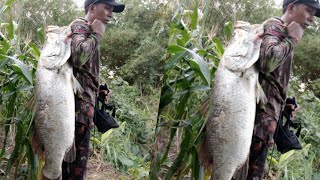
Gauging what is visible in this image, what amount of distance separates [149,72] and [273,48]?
1.93ft

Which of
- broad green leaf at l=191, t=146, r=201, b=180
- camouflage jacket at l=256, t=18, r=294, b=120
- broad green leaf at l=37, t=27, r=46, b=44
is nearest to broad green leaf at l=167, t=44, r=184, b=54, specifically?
camouflage jacket at l=256, t=18, r=294, b=120

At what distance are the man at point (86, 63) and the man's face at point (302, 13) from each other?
2.62 feet

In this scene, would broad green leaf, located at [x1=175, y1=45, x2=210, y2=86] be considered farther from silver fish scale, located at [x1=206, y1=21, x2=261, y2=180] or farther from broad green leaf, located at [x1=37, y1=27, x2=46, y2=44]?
broad green leaf, located at [x1=37, y1=27, x2=46, y2=44]

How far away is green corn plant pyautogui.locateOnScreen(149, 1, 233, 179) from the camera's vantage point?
1824mm

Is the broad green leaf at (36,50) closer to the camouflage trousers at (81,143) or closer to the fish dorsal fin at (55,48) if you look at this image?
the fish dorsal fin at (55,48)

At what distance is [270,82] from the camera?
1.87 meters

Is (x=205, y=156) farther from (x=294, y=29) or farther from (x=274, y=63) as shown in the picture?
(x=294, y=29)

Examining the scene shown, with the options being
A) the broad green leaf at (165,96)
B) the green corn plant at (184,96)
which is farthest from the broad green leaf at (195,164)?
the broad green leaf at (165,96)

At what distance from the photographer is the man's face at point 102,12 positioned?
1946 millimetres

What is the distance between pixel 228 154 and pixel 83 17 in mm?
951

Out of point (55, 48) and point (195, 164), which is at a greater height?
point (55, 48)

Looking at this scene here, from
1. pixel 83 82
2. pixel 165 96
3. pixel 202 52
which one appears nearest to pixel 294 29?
pixel 202 52

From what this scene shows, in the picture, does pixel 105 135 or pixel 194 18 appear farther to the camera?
pixel 105 135

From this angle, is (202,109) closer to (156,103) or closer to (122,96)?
(156,103)
